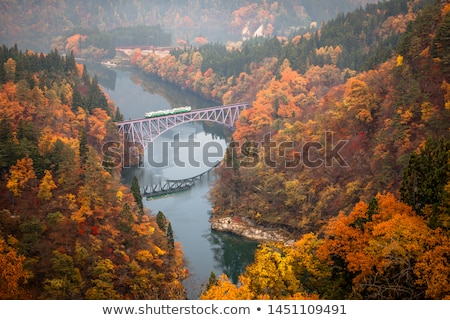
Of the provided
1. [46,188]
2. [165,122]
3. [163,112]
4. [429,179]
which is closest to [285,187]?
[46,188]

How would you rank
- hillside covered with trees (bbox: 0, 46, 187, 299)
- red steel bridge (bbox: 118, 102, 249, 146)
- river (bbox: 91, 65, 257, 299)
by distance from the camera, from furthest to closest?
red steel bridge (bbox: 118, 102, 249, 146)
river (bbox: 91, 65, 257, 299)
hillside covered with trees (bbox: 0, 46, 187, 299)

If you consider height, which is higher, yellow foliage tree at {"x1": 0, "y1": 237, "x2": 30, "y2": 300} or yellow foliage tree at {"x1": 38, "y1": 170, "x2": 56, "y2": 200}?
yellow foliage tree at {"x1": 38, "y1": 170, "x2": 56, "y2": 200}

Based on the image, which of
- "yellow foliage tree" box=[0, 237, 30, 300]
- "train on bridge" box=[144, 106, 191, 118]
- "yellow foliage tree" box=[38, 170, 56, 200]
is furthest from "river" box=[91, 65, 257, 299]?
"yellow foliage tree" box=[38, 170, 56, 200]

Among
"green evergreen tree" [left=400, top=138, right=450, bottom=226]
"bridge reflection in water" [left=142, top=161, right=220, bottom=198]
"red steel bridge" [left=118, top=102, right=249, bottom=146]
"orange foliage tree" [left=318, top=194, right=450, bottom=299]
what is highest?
"green evergreen tree" [left=400, top=138, right=450, bottom=226]

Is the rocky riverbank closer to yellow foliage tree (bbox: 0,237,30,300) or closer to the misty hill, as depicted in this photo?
yellow foliage tree (bbox: 0,237,30,300)

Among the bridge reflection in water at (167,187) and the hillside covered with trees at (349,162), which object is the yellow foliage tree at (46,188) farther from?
the bridge reflection in water at (167,187)

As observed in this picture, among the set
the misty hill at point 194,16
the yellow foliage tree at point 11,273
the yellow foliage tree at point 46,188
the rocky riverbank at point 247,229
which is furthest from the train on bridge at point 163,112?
the misty hill at point 194,16

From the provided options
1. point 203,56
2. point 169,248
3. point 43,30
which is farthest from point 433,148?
point 43,30
